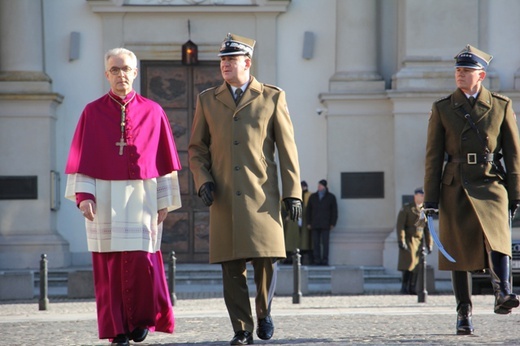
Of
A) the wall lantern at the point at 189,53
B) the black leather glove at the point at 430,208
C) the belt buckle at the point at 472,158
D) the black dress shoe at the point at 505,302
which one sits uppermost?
the wall lantern at the point at 189,53

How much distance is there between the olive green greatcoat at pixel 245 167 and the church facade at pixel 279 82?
1362cm

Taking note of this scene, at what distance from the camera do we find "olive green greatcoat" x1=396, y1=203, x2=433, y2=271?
813 inches

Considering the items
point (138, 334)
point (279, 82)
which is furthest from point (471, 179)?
point (279, 82)

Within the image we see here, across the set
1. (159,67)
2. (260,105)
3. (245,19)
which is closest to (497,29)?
(245,19)

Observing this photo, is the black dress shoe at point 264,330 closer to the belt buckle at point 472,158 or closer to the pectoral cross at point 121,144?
the pectoral cross at point 121,144

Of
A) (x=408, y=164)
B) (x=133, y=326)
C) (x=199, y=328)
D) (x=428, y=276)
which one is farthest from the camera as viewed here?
(x=408, y=164)

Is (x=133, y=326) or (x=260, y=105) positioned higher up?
(x=260, y=105)

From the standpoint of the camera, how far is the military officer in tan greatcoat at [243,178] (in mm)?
9641

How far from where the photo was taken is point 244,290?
968 centimetres

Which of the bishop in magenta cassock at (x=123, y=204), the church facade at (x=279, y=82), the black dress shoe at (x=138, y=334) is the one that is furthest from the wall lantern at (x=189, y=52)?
the black dress shoe at (x=138, y=334)

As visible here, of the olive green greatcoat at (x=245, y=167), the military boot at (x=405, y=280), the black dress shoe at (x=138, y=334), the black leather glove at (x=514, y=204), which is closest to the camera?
the black dress shoe at (x=138, y=334)

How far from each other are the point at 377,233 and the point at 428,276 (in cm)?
376

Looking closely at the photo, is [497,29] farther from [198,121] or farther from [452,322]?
[198,121]

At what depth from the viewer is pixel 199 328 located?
464 inches
